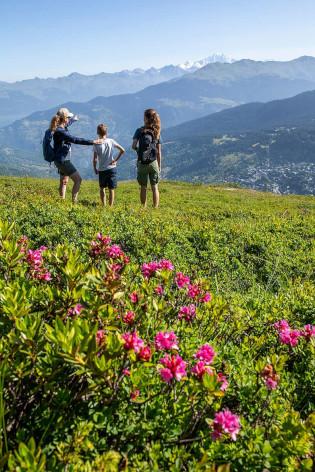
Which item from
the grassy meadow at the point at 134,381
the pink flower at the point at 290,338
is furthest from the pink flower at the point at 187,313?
the pink flower at the point at 290,338

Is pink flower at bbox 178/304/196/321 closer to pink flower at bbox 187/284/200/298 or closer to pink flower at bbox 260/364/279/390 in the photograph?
pink flower at bbox 187/284/200/298

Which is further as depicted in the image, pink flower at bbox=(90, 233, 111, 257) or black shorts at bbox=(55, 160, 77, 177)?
black shorts at bbox=(55, 160, 77, 177)

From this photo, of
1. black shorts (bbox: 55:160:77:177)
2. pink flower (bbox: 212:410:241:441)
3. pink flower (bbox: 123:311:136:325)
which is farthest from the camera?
black shorts (bbox: 55:160:77:177)

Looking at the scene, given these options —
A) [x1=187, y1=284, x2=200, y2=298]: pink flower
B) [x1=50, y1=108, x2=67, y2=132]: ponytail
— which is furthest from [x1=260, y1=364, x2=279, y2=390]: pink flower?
[x1=50, y1=108, x2=67, y2=132]: ponytail

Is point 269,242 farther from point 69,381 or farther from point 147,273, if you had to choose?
point 69,381

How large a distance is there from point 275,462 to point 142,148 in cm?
1123

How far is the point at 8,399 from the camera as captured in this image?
2.49m

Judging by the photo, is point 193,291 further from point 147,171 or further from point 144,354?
point 147,171

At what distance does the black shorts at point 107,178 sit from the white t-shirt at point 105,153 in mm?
145

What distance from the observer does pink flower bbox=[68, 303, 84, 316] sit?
9.22ft

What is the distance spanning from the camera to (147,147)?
1261 cm

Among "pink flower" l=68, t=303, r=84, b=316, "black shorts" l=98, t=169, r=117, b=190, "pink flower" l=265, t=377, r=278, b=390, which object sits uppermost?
"black shorts" l=98, t=169, r=117, b=190

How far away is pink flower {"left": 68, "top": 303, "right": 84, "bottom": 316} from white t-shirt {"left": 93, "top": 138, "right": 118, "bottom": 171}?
414 inches

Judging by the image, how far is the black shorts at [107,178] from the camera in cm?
1307
